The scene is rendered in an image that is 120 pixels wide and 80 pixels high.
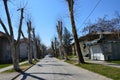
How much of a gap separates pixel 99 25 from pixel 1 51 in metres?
29.1

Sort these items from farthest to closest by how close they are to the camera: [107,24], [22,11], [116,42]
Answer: [107,24] → [116,42] → [22,11]

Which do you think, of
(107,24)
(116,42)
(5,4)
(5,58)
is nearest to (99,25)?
(107,24)

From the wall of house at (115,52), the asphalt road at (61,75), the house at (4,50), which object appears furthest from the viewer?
the house at (4,50)

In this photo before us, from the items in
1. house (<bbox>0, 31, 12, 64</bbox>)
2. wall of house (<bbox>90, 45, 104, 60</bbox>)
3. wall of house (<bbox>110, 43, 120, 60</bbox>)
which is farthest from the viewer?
house (<bbox>0, 31, 12, 64</bbox>)

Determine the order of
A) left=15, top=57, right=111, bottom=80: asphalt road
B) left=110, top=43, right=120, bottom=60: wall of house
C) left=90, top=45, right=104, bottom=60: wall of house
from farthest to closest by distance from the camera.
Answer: left=90, top=45, right=104, bottom=60: wall of house < left=110, top=43, right=120, bottom=60: wall of house < left=15, top=57, right=111, bottom=80: asphalt road

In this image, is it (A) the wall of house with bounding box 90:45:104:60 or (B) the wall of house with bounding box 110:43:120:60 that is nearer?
(B) the wall of house with bounding box 110:43:120:60

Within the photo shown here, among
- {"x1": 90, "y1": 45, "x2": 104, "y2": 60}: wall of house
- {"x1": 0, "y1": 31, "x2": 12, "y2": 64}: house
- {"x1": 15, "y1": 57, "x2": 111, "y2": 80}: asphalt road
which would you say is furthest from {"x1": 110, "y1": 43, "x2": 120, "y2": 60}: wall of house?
{"x1": 0, "y1": 31, "x2": 12, "y2": 64}: house

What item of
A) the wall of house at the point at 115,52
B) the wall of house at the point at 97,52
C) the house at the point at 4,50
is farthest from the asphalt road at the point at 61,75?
the house at the point at 4,50

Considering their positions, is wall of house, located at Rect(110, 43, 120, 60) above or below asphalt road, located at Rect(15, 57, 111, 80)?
above

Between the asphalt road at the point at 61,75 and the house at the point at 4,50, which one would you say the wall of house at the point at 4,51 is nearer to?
the house at the point at 4,50

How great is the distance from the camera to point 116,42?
36500 millimetres

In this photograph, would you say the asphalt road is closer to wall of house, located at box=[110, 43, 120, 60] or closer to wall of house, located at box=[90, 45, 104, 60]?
wall of house, located at box=[110, 43, 120, 60]

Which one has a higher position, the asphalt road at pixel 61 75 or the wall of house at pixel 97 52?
the wall of house at pixel 97 52

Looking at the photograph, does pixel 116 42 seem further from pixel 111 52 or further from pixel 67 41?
pixel 67 41
